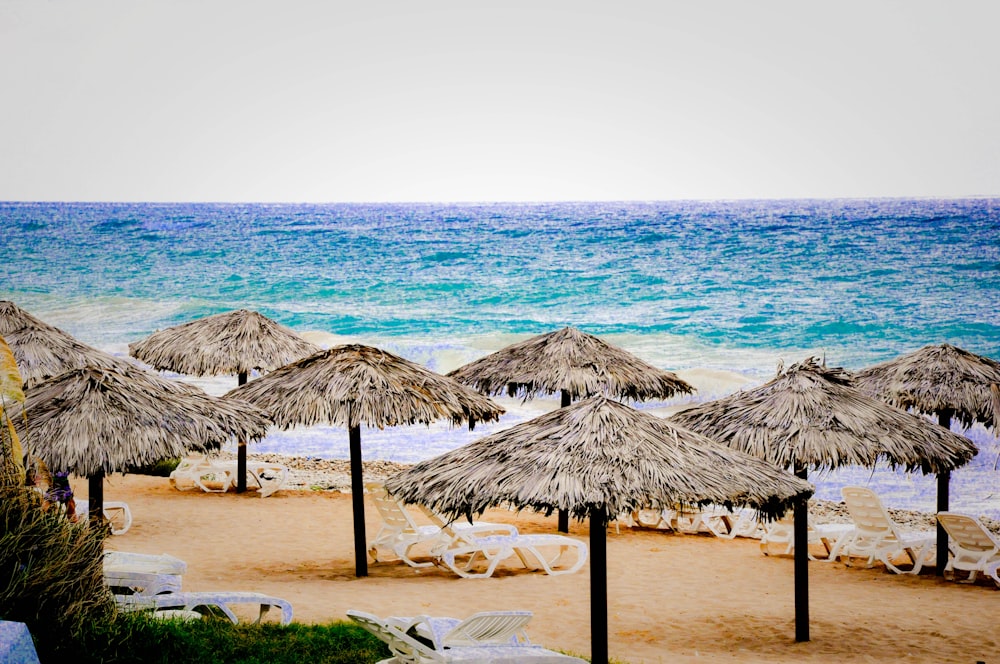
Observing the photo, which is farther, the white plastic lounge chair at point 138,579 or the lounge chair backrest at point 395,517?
the lounge chair backrest at point 395,517

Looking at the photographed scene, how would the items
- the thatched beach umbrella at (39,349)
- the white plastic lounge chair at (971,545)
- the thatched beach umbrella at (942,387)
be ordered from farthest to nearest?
1. the thatched beach umbrella at (39,349)
2. the thatched beach umbrella at (942,387)
3. the white plastic lounge chair at (971,545)

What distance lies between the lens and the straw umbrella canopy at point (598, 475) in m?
5.28

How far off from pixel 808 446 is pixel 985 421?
359 cm

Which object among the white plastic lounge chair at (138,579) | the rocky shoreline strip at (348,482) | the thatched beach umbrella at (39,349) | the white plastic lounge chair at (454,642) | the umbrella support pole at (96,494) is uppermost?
the thatched beach umbrella at (39,349)

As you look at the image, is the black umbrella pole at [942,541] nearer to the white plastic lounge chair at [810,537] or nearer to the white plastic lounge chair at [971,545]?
the white plastic lounge chair at [971,545]

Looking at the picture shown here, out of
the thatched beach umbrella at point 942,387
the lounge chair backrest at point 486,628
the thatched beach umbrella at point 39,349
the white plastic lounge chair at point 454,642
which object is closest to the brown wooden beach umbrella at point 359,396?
the thatched beach umbrella at point 39,349

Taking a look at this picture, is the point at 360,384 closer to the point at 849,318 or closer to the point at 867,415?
the point at 867,415

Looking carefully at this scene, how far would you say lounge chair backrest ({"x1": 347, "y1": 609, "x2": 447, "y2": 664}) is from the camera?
16.4ft

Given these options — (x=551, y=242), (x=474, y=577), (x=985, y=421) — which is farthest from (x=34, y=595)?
(x=551, y=242)

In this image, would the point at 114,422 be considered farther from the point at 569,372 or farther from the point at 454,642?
the point at 569,372

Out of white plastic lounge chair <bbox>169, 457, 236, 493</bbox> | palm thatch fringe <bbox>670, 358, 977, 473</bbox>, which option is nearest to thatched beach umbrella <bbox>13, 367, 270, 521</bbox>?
palm thatch fringe <bbox>670, 358, 977, 473</bbox>

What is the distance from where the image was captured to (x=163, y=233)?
42406mm

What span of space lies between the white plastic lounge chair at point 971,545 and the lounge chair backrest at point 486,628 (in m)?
5.18

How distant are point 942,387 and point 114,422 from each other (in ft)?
24.2
